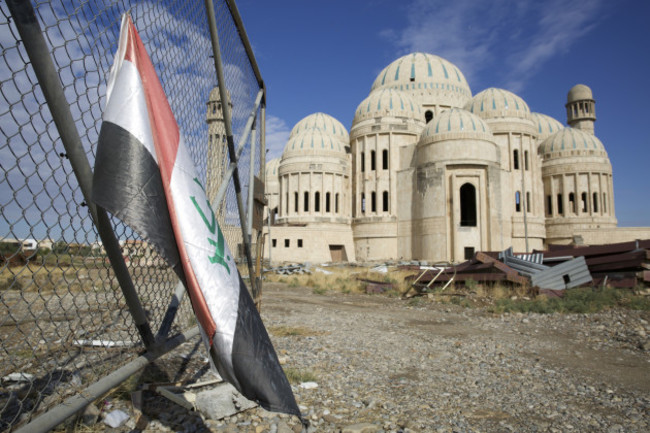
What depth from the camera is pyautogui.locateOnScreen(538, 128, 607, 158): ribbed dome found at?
34562 mm

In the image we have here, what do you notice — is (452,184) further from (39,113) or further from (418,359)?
(39,113)

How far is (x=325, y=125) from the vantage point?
1542 inches

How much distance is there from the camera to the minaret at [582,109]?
46.3 meters

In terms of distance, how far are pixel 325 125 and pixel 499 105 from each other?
14.9 meters

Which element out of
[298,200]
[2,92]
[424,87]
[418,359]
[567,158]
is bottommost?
[418,359]

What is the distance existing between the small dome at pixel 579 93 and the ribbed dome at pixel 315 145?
97.1ft

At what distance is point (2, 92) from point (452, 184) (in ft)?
93.2

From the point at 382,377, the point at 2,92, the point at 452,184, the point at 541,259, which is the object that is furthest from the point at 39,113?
the point at 452,184

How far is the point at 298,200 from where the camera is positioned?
34.0 m

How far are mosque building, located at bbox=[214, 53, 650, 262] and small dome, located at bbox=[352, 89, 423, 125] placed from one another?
0.10 meters

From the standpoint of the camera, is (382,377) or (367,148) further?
(367,148)

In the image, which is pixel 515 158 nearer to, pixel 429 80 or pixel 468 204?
pixel 468 204

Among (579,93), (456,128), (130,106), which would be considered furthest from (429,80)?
(130,106)

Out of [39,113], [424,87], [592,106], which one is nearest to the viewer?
[39,113]
